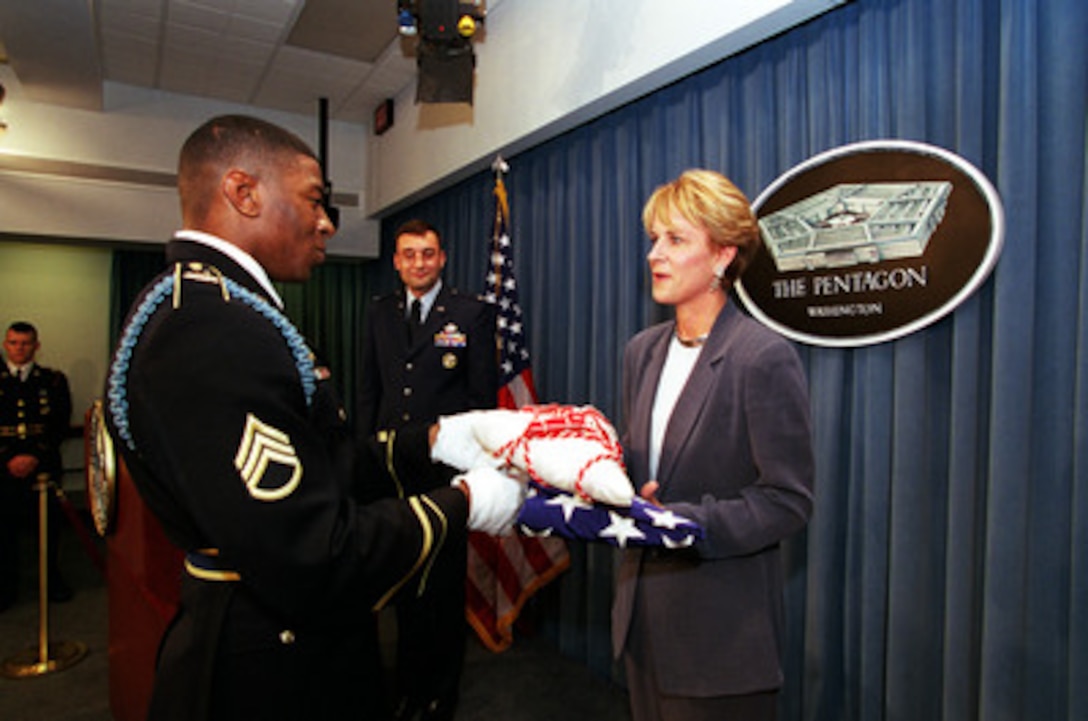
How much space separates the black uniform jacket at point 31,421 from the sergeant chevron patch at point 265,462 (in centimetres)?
392

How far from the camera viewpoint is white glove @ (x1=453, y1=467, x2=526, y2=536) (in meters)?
1.10

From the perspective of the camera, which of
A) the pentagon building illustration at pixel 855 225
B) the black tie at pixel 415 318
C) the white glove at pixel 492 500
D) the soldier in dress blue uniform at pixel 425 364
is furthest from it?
the black tie at pixel 415 318

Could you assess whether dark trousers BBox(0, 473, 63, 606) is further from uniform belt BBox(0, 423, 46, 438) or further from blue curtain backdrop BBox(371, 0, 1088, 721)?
blue curtain backdrop BBox(371, 0, 1088, 721)

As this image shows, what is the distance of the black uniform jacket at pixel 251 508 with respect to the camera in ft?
2.64

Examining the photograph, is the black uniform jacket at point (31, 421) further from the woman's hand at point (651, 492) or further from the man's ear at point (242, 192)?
the woman's hand at point (651, 492)

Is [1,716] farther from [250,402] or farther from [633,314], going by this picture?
[633,314]

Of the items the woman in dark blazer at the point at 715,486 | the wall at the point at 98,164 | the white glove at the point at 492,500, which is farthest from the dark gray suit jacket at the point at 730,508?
the wall at the point at 98,164

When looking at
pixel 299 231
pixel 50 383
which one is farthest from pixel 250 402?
pixel 50 383

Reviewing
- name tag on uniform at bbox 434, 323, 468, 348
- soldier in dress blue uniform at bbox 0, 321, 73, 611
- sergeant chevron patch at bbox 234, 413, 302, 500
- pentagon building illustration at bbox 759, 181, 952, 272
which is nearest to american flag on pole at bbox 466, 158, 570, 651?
name tag on uniform at bbox 434, 323, 468, 348

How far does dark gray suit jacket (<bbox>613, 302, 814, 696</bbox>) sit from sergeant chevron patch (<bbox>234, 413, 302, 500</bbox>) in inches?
26.1

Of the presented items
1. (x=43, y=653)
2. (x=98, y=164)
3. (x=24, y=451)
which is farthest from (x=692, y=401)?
(x=98, y=164)

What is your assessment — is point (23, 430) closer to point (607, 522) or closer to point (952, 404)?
point (607, 522)

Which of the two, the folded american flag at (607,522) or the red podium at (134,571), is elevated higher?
the folded american flag at (607,522)

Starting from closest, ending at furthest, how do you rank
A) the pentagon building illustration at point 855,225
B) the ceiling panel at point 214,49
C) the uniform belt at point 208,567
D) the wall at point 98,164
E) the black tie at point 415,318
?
the uniform belt at point 208,567
the pentagon building illustration at point 855,225
the black tie at point 415,318
the ceiling panel at point 214,49
the wall at point 98,164
